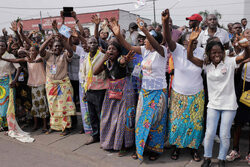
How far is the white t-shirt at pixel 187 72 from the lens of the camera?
121 inches

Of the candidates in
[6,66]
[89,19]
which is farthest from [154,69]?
[89,19]

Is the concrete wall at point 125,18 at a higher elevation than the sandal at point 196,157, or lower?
higher

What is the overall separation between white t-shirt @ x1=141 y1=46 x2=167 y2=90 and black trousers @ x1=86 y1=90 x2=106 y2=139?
0.95 metres

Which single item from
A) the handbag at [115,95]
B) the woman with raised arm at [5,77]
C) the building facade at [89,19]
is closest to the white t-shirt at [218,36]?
the handbag at [115,95]

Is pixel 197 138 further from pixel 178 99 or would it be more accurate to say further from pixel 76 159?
pixel 76 159

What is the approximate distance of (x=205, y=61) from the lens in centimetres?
298

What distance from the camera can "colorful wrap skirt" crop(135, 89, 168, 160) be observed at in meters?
3.20

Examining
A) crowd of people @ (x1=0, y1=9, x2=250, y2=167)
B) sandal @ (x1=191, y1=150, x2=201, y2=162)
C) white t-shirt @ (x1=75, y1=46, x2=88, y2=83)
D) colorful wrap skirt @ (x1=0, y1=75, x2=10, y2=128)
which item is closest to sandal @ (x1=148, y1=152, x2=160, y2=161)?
crowd of people @ (x1=0, y1=9, x2=250, y2=167)

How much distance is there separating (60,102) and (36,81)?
2.36 ft

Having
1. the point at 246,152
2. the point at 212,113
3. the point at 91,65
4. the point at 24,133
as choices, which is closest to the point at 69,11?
the point at 91,65

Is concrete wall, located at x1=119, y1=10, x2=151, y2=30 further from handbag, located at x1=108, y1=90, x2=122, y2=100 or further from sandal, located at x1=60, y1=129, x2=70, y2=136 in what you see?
handbag, located at x1=108, y1=90, x2=122, y2=100

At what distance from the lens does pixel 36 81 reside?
4.68 metres

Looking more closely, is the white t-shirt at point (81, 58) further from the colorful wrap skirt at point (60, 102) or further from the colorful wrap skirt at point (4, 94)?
the colorful wrap skirt at point (4, 94)

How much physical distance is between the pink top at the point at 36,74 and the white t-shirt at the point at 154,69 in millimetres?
2462
